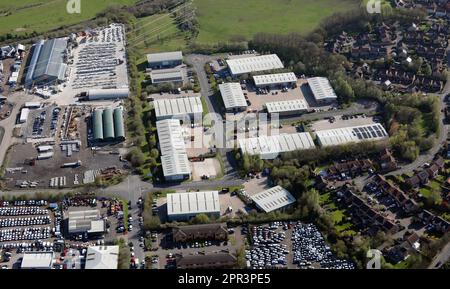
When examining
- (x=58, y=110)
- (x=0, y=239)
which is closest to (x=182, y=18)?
(x=58, y=110)

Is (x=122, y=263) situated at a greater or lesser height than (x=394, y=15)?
lesser

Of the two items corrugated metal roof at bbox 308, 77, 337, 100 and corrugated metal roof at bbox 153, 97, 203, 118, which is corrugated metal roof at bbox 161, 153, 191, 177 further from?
corrugated metal roof at bbox 308, 77, 337, 100

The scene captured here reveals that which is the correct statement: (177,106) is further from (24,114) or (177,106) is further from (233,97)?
(24,114)

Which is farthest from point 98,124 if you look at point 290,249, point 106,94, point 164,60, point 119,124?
point 290,249

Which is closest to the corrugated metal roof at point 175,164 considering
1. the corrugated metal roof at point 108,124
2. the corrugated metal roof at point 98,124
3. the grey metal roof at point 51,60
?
the corrugated metal roof at point 108,124

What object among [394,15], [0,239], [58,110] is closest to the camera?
[0,239]

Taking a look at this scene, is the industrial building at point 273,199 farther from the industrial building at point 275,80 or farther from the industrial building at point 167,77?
the industrial building at point 167,77

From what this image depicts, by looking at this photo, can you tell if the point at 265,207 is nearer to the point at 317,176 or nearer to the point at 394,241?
the point at 317,176

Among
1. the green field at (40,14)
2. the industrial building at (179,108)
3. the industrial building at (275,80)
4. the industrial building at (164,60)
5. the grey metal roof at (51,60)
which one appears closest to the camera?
the industrial building at (179,108)

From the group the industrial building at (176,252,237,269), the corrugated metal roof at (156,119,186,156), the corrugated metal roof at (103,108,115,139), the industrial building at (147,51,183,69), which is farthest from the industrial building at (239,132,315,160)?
the industrial building at (147,51,183,69)
